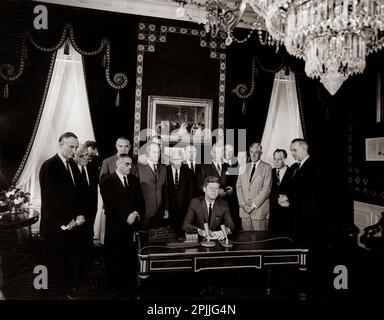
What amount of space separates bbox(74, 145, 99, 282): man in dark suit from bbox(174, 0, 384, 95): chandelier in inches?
108

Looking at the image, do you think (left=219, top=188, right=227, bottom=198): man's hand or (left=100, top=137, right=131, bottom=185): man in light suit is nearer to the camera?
(left=100, top=137, right=131, bottom=185): man in light suit

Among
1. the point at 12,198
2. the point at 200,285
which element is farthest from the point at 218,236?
the point at 12,198

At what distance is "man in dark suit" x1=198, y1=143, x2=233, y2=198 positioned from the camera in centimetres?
479

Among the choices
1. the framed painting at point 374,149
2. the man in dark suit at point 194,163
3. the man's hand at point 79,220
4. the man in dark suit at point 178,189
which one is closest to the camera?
the man's hand at point 79,220

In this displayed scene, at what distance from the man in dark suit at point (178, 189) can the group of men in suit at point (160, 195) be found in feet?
0.05

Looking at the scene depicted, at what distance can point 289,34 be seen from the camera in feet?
7.79

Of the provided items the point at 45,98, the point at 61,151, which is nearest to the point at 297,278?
the point at 61,151

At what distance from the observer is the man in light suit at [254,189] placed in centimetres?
491

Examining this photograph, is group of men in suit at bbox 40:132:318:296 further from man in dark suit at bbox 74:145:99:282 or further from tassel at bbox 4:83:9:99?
tassel at bbox 4:83:9:99

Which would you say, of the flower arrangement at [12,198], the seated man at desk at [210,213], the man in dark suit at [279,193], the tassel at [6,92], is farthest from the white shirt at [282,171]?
the tassel at [6,92]

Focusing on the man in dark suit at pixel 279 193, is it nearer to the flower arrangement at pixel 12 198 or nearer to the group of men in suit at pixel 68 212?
the group of men in suit at pixel 68 212

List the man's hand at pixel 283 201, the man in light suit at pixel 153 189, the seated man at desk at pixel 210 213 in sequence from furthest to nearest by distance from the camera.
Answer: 1. the man's hand at pixel 283 201
2. the man in light suit at pixel 153 189
3. the seated man at desk at pixel 210 213

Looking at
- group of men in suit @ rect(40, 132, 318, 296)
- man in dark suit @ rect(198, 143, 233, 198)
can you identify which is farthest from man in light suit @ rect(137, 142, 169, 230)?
man in dark suit @ rect(198, 143, 233, 198)
